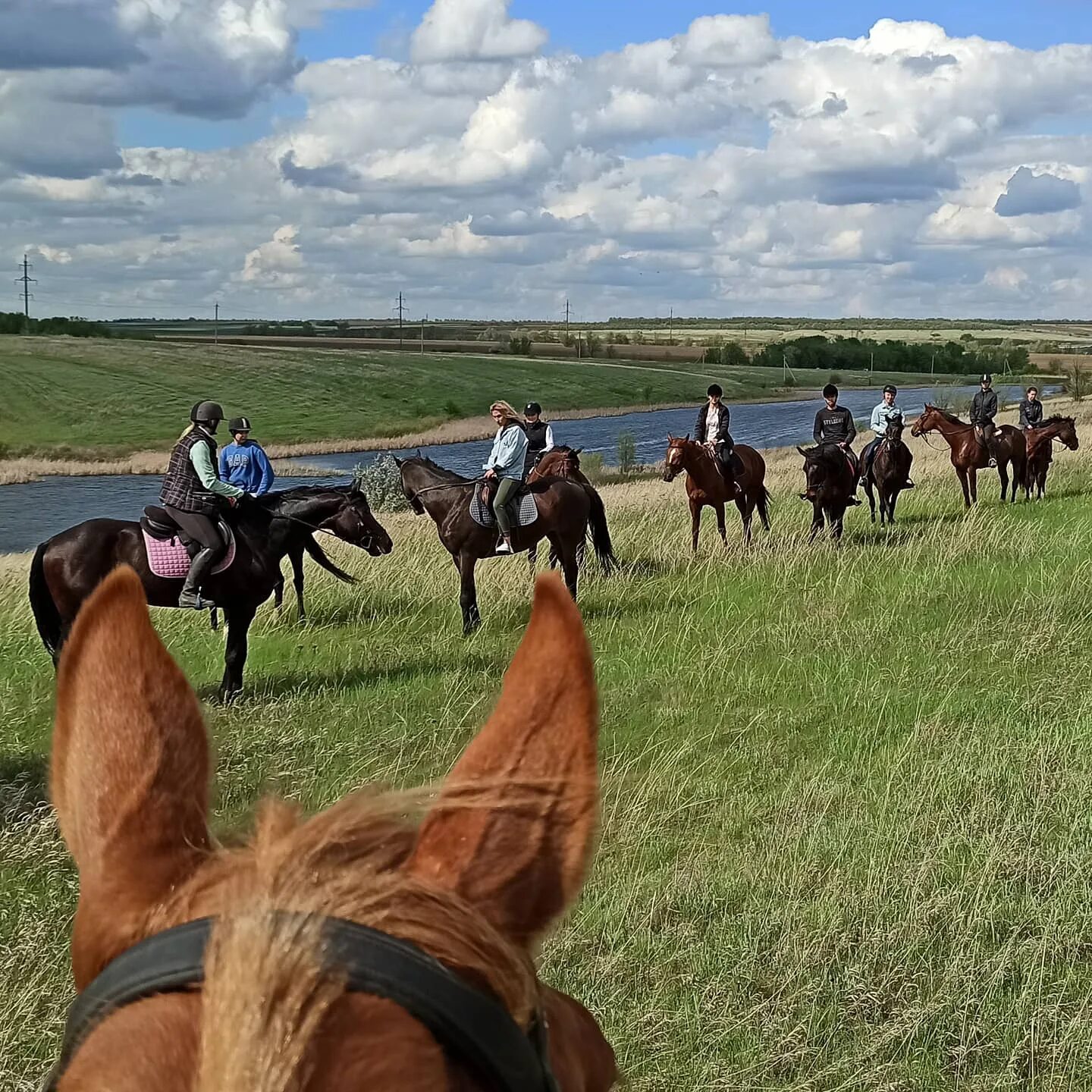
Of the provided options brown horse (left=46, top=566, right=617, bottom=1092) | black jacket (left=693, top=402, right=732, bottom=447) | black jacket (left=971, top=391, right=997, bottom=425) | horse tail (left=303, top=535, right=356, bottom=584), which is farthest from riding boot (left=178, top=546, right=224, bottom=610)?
black jacket (left=971, top=391, right=997, bottom=425)

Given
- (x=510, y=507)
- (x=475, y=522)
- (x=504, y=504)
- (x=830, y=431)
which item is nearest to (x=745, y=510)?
(x=830, y=431)

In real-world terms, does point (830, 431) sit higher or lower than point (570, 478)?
higher

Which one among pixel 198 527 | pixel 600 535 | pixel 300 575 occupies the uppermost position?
pixel 198 527

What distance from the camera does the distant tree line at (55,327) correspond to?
102 meters

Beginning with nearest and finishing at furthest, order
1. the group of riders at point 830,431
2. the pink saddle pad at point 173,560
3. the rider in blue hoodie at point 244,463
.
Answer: the pink saddle pad at point 173,560 < the rider in blue hoodie at point 244,463 < the group of riders at point 830,431

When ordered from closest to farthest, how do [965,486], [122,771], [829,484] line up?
[122,771] < [829,484] < [965,486]

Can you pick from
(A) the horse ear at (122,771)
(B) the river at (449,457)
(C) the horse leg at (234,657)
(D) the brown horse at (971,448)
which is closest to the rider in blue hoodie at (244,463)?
(C) the horse leg at (234,657)

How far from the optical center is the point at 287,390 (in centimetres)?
7525

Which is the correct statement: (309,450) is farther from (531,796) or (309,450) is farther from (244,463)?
(531,796)

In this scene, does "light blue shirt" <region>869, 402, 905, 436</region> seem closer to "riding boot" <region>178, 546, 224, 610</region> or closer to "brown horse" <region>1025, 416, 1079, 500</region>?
"brown horse" <region>1025, 416, 1079, 500</region>

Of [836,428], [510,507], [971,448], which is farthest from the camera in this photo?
[971,448]

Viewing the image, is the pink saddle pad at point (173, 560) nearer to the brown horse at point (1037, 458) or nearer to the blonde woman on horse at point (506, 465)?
the blonde woman on horse at point (506, 465)

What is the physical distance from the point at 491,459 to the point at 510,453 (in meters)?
0.39

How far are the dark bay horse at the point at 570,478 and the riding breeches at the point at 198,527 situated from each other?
165 inches
